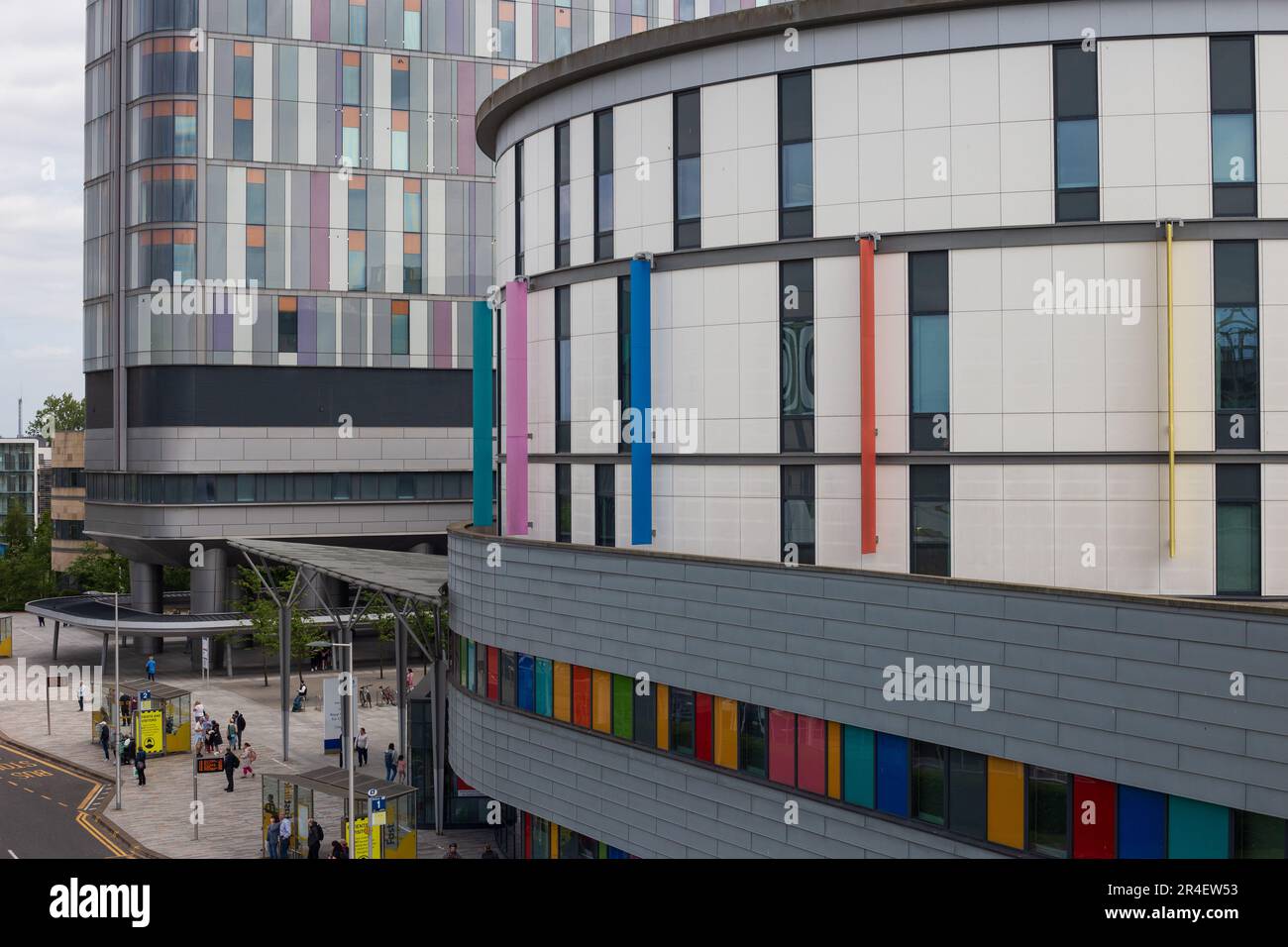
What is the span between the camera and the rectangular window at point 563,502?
3083 centimetres

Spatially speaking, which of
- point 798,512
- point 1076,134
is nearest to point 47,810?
point 798,512

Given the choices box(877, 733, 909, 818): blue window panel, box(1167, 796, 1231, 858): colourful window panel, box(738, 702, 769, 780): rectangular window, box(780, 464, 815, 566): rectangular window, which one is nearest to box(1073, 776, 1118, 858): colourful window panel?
box(1167, 796, 1231, 858): colourful window panel

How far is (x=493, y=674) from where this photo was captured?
3048 centimetres

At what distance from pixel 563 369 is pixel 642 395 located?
3.48 metres

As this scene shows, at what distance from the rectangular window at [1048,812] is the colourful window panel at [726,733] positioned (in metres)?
6.36

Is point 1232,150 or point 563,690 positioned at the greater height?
point 1232,150

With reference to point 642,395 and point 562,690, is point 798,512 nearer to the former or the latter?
point 642,395

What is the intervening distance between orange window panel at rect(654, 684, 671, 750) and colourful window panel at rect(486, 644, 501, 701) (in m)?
6.07

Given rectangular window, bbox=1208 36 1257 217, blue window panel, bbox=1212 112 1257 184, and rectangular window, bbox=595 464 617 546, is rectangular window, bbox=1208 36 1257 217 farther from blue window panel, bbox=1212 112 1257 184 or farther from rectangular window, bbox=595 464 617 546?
rectangular window, bbox=595 464 617 546

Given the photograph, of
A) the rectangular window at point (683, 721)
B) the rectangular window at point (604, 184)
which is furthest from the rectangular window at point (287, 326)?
the rectangular window at point (683, 721)

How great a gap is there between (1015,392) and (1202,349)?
3.30m

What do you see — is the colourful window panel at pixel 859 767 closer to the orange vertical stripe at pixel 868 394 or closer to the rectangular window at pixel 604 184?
the orange vertical stripe at pixel 868 394
